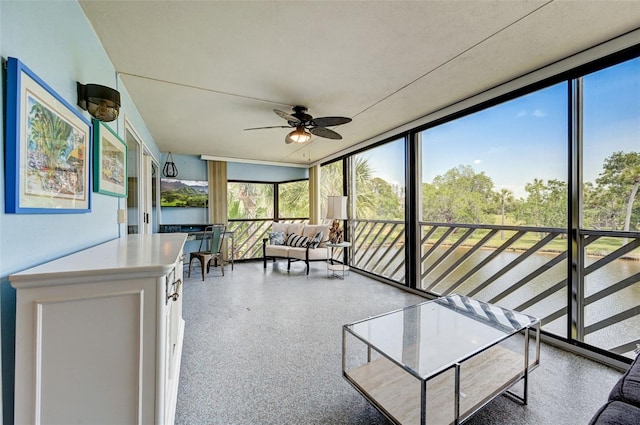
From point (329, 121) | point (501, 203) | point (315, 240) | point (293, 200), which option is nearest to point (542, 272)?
point (501, 203)

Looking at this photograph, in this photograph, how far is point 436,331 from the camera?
5.56 feet

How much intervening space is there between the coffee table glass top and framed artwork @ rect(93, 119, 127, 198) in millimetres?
1841

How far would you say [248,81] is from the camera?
2322 mm

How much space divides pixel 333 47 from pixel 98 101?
1.53m

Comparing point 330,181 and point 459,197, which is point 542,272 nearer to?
point 459,197

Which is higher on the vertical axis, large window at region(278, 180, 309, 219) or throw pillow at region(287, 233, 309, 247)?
large window at region(278, 180, 309, 219)

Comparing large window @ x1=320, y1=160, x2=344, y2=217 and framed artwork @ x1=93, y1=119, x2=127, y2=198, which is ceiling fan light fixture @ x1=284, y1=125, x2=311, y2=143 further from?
large window @ x1=320, y1=160, x2=344, y2=217

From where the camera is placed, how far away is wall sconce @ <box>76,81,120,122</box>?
4.69 feet

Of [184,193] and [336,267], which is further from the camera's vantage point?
[184,193]

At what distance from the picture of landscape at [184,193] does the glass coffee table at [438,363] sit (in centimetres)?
450

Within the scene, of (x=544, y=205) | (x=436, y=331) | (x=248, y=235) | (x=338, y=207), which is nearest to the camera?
(x=436, y=331)

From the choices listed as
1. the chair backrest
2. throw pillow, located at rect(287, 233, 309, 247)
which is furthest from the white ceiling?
throw pillow, located at rect(287, 233, 309, 247)

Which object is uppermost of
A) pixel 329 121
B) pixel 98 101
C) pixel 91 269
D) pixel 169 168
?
pixel 329 121

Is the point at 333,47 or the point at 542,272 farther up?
the point at 333,47
